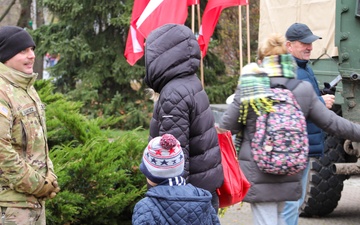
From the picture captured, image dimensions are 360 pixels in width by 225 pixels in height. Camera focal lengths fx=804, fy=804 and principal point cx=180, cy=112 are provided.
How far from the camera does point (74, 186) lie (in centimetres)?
636

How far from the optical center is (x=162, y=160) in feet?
12.7

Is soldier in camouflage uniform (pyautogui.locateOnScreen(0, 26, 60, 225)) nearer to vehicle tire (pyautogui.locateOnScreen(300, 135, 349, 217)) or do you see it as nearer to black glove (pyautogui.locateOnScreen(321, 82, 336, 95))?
black glove (pyautogui.locateOnScreen(321, 82, 336, 95))

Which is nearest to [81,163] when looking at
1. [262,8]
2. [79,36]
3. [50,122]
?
[50,122]

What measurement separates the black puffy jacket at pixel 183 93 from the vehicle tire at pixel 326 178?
363 centimetres

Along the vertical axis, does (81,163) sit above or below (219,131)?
below

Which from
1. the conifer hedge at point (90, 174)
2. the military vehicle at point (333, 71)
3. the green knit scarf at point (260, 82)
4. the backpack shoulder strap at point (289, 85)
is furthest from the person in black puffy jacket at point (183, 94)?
the military vehicle at point (333, 71)

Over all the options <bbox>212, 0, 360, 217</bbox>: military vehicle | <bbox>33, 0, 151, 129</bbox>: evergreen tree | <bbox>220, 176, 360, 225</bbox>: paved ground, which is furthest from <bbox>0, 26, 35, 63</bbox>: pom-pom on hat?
<bbox>33, 0, 151, 129</bbox>: evergreen tree

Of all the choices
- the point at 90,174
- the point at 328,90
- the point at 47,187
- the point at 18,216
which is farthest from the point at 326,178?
the point at 18,216

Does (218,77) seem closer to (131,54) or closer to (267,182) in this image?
(131,54)

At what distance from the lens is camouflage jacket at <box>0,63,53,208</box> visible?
4320 millimetres

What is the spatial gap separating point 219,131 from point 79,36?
424 inches

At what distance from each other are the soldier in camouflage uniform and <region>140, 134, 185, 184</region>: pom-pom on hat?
33.9 inches

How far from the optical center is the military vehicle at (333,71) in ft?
25.7

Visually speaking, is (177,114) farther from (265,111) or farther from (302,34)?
(302,34)
